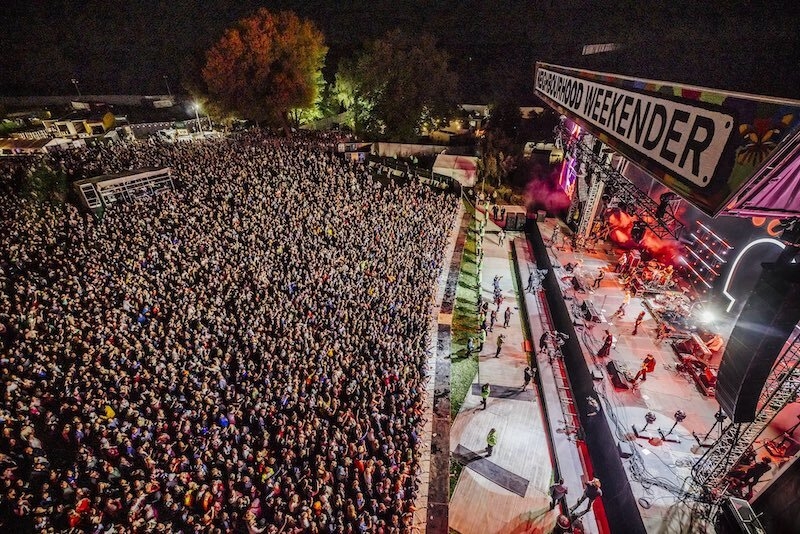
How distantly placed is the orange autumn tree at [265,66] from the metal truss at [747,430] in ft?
85.3

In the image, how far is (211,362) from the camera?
9609 mm

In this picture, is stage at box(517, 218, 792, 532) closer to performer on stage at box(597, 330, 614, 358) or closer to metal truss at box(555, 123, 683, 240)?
performer on stage at box(597, 330, 614, 358)

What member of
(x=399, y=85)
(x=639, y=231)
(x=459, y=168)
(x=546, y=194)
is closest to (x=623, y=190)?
(x=639, y=231)

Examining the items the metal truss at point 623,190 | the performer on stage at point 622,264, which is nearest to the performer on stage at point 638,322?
the metal truss at point 623,190

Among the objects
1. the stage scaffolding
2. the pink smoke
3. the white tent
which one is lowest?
the pink smoke

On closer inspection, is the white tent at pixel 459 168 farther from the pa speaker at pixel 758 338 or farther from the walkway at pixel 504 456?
the pa speaker at pixel 758 338

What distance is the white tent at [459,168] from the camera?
24141 millimetres

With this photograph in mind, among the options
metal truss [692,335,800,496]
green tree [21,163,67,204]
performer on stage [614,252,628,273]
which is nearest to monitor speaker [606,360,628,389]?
metal truss [692,335,800,496]

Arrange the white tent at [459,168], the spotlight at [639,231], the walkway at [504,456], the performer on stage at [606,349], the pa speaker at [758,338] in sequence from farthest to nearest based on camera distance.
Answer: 1. the white tent at [459,168]
2. the spotlight at [639,231]
3. the performer on stage at [606,349]
4. the walkway at [504,456]
5. the pa speaker at [758,338]

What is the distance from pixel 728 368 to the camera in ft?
19.2

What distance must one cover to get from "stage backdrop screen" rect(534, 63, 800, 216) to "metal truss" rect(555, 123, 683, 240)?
471 centimetres

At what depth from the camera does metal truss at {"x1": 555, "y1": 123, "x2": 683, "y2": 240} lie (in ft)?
39.0

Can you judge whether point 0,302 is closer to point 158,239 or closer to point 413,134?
point 158,239

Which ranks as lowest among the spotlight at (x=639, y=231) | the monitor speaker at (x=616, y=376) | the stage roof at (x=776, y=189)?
the monitor speaker at (x=616, y=376)
